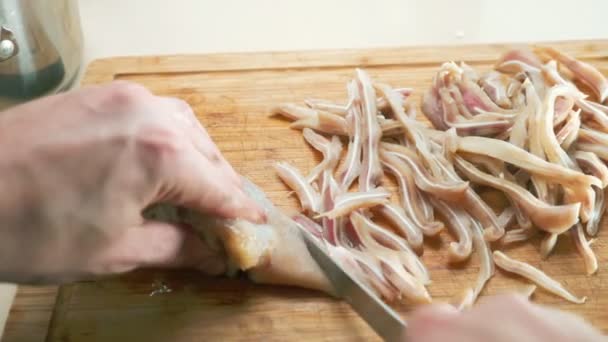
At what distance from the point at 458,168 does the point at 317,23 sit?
0.99 metres

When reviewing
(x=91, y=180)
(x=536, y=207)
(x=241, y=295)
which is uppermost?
(x=91, y=180)

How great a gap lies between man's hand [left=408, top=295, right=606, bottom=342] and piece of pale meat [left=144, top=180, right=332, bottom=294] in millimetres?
420

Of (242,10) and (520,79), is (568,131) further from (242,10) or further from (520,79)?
(242,10)

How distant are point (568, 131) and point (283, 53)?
0.80 meters

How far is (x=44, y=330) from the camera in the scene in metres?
1.30

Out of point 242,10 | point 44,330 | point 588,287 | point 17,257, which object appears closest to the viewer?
point 17,257

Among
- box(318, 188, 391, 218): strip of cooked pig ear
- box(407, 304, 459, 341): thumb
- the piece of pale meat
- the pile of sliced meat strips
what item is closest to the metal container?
the pile of sliced meat strips

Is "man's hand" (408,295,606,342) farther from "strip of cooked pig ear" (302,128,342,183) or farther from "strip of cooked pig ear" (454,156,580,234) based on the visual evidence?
"strip of cooked pig ear" (302,128,342,183)

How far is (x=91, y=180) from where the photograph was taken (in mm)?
1004

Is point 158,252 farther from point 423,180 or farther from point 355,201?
point 423,180

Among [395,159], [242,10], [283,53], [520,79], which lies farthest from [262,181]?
[242,10]

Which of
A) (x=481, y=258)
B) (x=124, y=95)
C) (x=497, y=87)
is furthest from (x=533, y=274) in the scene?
(x=124, y=95)

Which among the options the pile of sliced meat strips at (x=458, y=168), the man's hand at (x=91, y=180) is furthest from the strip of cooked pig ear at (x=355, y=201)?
the man's hand at (x=91, y=180)

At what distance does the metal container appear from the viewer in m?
1.73
